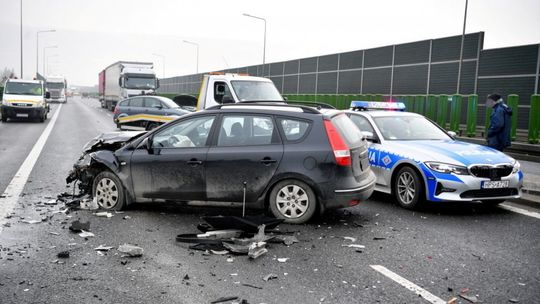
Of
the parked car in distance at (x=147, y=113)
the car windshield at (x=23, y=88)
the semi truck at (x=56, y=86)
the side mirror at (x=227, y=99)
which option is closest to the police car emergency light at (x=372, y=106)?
the side mirror at (x=227, y=99)

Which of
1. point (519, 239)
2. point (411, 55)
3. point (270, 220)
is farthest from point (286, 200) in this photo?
point (411, 55)

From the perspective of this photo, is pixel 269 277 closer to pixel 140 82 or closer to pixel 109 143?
pixel 109 143

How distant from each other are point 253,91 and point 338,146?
23.8ft

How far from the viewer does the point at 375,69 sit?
120ft

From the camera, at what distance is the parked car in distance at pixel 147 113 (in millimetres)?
20828

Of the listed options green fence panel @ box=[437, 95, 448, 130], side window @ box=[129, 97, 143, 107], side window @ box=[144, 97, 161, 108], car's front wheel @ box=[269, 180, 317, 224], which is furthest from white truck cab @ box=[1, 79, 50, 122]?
car's front wheel @ box=[269, 180, 317, 224]

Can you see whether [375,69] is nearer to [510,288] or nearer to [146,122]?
[146,122]

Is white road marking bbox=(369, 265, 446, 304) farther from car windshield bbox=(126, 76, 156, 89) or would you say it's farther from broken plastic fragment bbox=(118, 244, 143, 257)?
car windshield bbox=(126, 76, 156, 89)

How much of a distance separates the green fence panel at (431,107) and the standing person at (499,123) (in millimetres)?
13719

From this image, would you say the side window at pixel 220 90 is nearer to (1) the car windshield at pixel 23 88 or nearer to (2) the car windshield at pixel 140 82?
(1) the car windshield at pixel 23 88

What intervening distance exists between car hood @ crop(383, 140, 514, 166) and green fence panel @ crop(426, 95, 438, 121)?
16834 mm

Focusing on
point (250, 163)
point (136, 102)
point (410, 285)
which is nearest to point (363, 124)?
point (250, 163)

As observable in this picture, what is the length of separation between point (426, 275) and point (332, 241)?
1.40 metres

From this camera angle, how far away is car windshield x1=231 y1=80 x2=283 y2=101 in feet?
44.7
